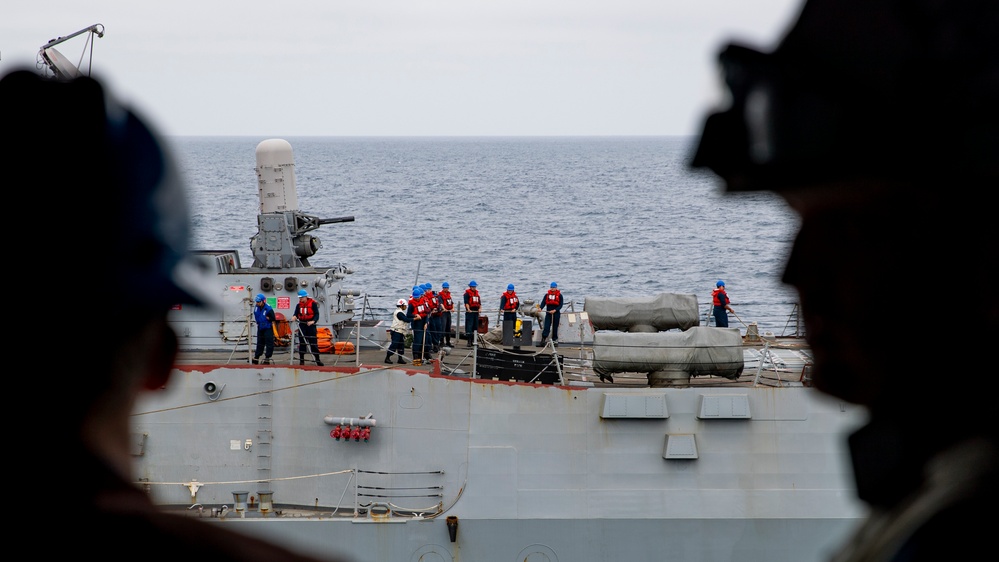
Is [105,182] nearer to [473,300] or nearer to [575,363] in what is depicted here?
[575,363]

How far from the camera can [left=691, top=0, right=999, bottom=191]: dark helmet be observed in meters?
1.24

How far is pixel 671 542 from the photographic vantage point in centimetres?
1897

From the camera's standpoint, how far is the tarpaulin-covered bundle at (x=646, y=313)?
23.4 meters

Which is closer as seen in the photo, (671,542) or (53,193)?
(53,193)

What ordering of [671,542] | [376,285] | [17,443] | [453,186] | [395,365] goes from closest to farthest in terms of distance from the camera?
[17,443], [671,542], [395,365], [376,285], [453,186]

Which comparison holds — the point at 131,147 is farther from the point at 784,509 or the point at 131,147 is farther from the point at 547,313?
the point at 547,313

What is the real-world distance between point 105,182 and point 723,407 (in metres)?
18.7

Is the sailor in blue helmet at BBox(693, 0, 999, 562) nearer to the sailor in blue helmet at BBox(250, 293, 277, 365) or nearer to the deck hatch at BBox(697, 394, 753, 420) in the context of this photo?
the deck hatch at BBox(697, 394, 753, 420)

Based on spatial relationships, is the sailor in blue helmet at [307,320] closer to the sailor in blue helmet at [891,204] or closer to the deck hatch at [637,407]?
the deck hatch at [637,407]

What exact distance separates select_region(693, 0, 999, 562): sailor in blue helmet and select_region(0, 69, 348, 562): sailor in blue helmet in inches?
27.6

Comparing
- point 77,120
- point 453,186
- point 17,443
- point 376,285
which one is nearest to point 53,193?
point 77,120

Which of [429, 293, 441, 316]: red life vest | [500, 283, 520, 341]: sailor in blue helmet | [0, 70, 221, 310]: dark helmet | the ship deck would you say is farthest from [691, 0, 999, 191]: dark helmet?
[500, 283, 520, 341]: sailor in blue helmet

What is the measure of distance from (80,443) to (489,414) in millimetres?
18386

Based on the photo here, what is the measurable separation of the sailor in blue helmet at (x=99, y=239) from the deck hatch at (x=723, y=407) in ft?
60.7
